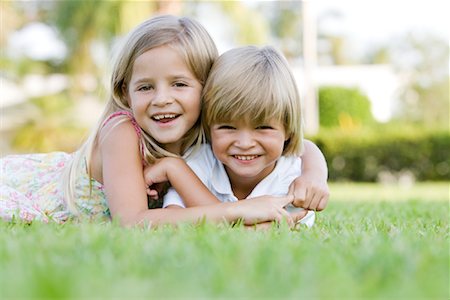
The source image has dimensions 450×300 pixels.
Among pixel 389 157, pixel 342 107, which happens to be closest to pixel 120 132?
pixel 389 157

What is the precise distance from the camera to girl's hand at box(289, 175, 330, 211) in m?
3.83

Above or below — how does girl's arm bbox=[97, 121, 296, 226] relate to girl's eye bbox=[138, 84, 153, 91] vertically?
below

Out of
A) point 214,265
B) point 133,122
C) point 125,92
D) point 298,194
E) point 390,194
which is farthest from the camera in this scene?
point 390,194

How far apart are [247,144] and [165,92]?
52 cm

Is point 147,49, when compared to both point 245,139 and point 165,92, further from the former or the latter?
point 245,139

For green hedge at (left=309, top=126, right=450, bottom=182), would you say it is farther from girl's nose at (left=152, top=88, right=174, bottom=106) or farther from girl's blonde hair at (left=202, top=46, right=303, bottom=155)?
girl's nose at (left=152, top=88, right=174, bottom=106)

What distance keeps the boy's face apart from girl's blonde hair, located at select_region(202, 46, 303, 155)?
5cm

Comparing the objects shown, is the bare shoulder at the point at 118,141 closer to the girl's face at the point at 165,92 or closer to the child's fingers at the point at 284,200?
the girl's face at the point at 165,92

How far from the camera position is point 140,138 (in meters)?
3.99

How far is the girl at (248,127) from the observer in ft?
12.3

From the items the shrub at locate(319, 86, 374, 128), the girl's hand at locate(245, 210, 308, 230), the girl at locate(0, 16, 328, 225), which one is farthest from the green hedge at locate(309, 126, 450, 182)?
the girl's hand at locate(245, 210, 308, 230)

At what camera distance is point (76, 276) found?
1806 mm

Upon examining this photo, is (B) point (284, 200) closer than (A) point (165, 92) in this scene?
Yes

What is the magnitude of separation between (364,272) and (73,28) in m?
25.5
